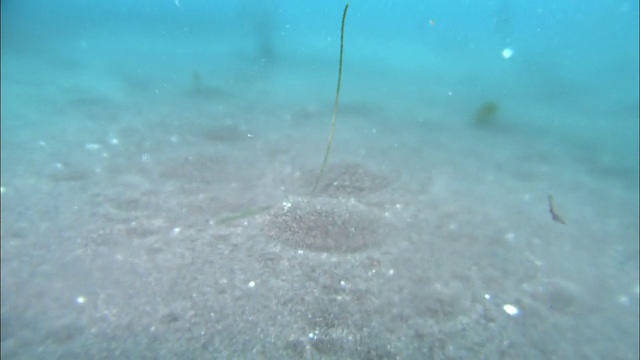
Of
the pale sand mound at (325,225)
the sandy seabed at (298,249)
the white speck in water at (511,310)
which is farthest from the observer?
the pale sand mound at (325,225)

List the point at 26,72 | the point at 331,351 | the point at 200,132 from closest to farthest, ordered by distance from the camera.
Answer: the point at 331,351, the point at 200,132, the point at 26,72

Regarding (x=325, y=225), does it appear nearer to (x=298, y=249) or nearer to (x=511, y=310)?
(x=298, y=249)

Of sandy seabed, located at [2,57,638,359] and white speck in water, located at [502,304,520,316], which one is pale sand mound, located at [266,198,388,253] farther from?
white speck in water, located at [502,304,520,316]

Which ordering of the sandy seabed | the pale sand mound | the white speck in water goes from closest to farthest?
1. the sandy seabed
2. the white speck in water
3. the pale sand mound

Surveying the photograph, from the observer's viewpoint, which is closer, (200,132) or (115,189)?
(115,189)

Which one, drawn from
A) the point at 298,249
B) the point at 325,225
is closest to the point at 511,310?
the point at 325,225

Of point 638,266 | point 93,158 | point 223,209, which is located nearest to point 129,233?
point 223,209

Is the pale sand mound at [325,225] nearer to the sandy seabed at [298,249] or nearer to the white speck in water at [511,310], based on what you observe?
the sandy seabed at [298,249]

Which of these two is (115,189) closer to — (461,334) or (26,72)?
(461,334)

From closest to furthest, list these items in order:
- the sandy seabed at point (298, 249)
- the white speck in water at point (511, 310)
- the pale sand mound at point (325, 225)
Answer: the sandy seabed at point (298, 249) < the white speck in water at point (511, 310) < the pale sand mound at point (325, 225)

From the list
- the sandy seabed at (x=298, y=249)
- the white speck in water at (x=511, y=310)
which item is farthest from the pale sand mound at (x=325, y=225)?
the white speck in water at (x=511, y=310)

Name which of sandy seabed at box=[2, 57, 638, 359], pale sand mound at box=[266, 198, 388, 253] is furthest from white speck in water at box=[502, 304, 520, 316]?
pale sand mound at box=[266, 198, 388, 253]
